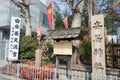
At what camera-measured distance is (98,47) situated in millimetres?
6590

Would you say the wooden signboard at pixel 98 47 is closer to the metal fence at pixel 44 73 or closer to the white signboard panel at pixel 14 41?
the metal fence at pixel 44 73

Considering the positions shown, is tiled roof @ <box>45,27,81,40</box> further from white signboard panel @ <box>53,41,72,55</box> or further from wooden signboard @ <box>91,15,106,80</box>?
wooden signboard @ <box>91,15,106,80</box>

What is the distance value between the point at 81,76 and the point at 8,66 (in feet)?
15.9

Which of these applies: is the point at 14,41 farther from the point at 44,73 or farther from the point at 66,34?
the point at 66,34

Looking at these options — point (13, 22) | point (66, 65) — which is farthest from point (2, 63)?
point (66, 65)

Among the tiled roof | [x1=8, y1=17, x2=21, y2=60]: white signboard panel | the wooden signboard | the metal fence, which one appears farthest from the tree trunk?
[x1=8, y1=17, x2=21, y2=60]: white signboard panel

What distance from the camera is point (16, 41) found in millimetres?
10914

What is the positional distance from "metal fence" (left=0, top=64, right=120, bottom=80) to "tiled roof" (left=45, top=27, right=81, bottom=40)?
141 cm

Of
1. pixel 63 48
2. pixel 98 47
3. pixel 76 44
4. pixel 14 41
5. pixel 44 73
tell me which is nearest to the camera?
pixel 98 47

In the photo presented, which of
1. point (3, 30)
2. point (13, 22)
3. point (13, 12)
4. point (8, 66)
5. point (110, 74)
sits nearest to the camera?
point (110, 74)

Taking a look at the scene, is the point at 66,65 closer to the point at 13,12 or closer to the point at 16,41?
the point at 16,41

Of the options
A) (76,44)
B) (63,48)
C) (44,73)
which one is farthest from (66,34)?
(76,44)

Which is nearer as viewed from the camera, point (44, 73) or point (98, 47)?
point (98, 47)

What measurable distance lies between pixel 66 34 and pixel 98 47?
1797 mm
